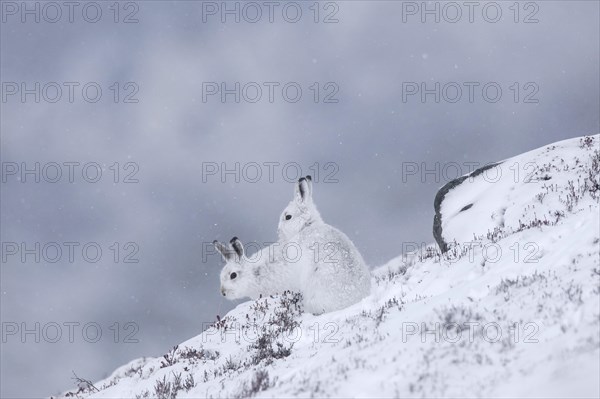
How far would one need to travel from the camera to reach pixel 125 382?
12.3 metres

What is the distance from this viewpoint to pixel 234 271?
602 inches

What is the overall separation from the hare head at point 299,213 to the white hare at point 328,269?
1.37ft

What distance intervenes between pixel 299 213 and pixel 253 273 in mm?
1928

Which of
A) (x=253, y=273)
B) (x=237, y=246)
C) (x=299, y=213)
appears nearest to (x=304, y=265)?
(x=299, y=213)

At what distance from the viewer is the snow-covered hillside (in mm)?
5719

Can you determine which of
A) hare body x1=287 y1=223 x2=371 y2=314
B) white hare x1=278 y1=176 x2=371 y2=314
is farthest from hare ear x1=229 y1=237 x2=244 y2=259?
hare body x1=287 y1=223 x2=371 y2=314

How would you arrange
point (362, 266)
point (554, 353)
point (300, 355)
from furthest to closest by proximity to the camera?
point (362, 266), point (300, 355), point (554, 353)

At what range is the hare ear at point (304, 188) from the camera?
48.0 ft

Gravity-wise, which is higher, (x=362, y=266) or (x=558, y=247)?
(x=362, y=266)

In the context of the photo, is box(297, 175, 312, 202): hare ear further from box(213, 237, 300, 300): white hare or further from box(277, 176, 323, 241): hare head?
box(213, 237, 300, 300): white hare

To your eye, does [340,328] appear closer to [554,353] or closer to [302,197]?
[554,353]

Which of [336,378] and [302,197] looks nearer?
[336,378]

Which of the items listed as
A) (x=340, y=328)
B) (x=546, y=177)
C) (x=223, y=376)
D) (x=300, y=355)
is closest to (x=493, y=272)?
(x=340, y=328)

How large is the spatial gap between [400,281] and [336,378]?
6026 mm
